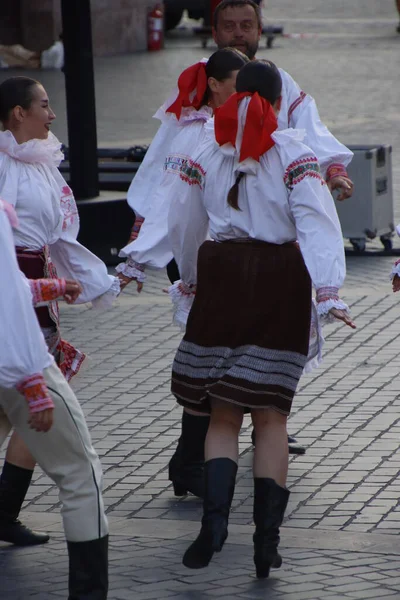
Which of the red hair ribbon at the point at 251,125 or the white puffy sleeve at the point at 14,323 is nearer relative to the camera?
the white puffy sleeve at the point at 14,323

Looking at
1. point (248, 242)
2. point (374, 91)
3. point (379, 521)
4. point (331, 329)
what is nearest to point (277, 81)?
point (248, 242)

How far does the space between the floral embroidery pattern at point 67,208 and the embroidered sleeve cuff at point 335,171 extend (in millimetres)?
1178

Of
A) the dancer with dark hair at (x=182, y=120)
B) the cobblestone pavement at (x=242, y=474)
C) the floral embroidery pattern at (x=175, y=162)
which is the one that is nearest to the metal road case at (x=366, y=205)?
the cobblestone pavement at (x=242, y=474)

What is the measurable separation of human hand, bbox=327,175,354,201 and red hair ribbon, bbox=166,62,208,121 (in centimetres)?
64

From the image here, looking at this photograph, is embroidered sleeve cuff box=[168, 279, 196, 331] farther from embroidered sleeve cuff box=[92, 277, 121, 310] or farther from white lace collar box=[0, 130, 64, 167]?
white lace collar box=[0, 130, 64, 167]

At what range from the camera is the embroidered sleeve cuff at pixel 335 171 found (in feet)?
18.6

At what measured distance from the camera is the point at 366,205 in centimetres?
1064

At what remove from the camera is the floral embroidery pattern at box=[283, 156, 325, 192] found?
15.1 feet

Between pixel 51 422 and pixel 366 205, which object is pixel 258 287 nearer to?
pixel 51 422

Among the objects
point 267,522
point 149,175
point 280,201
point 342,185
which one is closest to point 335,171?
point 342,185

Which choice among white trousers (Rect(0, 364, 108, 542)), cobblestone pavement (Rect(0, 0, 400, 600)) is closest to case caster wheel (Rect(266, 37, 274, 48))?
cobblestone pavement (Rect(0, 0, 400, 600))

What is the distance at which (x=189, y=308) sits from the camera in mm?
5398

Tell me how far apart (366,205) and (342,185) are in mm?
5169

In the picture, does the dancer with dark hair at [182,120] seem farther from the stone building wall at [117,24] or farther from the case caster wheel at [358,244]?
the stone building wall at [117,24]
